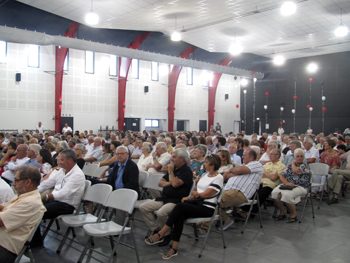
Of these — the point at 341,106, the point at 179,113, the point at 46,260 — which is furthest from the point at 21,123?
the point at 341,106

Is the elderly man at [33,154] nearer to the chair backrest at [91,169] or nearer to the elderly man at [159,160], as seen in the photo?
the chair backrest at [91,169]

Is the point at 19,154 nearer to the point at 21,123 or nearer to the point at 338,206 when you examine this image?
the point at 338,206

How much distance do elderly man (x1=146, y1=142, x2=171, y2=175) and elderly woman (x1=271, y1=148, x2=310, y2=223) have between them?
6.65ft

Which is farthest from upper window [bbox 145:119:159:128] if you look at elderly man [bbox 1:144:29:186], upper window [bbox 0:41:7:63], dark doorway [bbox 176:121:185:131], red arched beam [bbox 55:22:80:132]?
elderly man [bbox 1:144:29:186]

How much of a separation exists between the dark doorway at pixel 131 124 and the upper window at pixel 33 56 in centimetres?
646

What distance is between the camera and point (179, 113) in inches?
916

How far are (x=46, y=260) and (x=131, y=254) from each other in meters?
0.97

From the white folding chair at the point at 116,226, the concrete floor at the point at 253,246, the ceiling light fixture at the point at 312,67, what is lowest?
the concrete floor at the point at 253,246

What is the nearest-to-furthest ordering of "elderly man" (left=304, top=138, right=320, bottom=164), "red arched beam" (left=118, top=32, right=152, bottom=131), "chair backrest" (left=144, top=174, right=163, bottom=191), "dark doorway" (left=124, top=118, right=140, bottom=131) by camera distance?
"chair backrest" (left=144, top=174, right=163, bottom=191)
"elderly man" (left=304, top=138, right=320, bottom=164)
"red arched beam" (left=118, top=32, right=152, bottom=131)
"dark doorway" (left=124, top=118, right=140, bottom=131)

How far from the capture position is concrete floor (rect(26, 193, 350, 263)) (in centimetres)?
354

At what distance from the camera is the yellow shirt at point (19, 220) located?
2.67 metres

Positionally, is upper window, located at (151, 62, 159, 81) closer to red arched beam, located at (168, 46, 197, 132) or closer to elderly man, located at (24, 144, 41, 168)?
red arched beam, located at (168, 46, 197, 132)

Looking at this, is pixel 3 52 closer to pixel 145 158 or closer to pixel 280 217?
pixel 145 158

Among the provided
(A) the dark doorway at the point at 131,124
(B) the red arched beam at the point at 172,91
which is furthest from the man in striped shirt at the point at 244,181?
(B) the red arched beam at the point at 172,91
